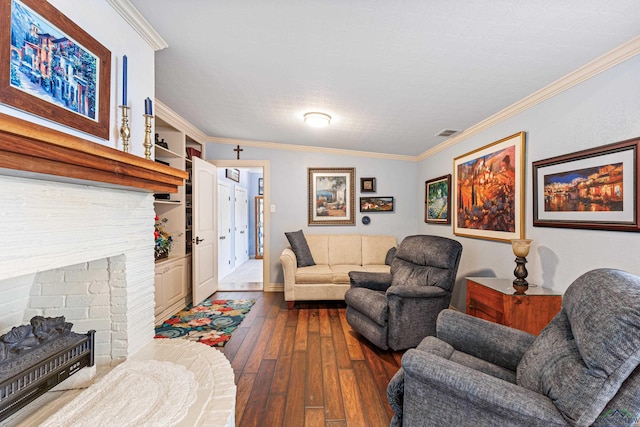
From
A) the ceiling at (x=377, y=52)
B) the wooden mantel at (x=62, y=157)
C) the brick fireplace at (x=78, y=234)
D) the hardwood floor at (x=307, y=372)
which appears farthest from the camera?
the hardwood floor at (x=307, y=372)

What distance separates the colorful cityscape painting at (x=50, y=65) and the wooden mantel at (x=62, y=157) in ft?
1.06

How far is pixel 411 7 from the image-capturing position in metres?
1.40

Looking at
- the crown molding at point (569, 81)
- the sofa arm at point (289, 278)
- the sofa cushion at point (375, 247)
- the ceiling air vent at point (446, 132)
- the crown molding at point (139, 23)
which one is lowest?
the sofa arm at point (289, 278)

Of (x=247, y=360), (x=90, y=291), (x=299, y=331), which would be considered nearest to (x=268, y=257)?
(x=299, y=331)

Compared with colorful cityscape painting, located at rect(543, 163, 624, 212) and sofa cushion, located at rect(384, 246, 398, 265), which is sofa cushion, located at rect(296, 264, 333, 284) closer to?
sofa cushion, located at rect(384, 246, 398, 265)

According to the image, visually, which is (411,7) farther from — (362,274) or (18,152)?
(362,274)

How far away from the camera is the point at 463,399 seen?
3.64 feet

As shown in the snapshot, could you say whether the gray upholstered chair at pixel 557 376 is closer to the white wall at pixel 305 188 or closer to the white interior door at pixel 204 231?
the white interior door at pixel 204 231

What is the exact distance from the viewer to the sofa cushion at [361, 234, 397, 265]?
14.0 ft

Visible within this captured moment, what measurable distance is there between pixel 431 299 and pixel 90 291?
8.30ft

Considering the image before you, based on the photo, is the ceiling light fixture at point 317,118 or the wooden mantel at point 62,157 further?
the ceiling light fixture at point 317,118

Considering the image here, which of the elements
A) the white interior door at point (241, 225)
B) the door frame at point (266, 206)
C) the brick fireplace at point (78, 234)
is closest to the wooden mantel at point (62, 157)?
the brick fireplace at point (78, 234)

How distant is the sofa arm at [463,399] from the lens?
0.99 metres

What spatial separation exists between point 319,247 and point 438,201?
191 cm
